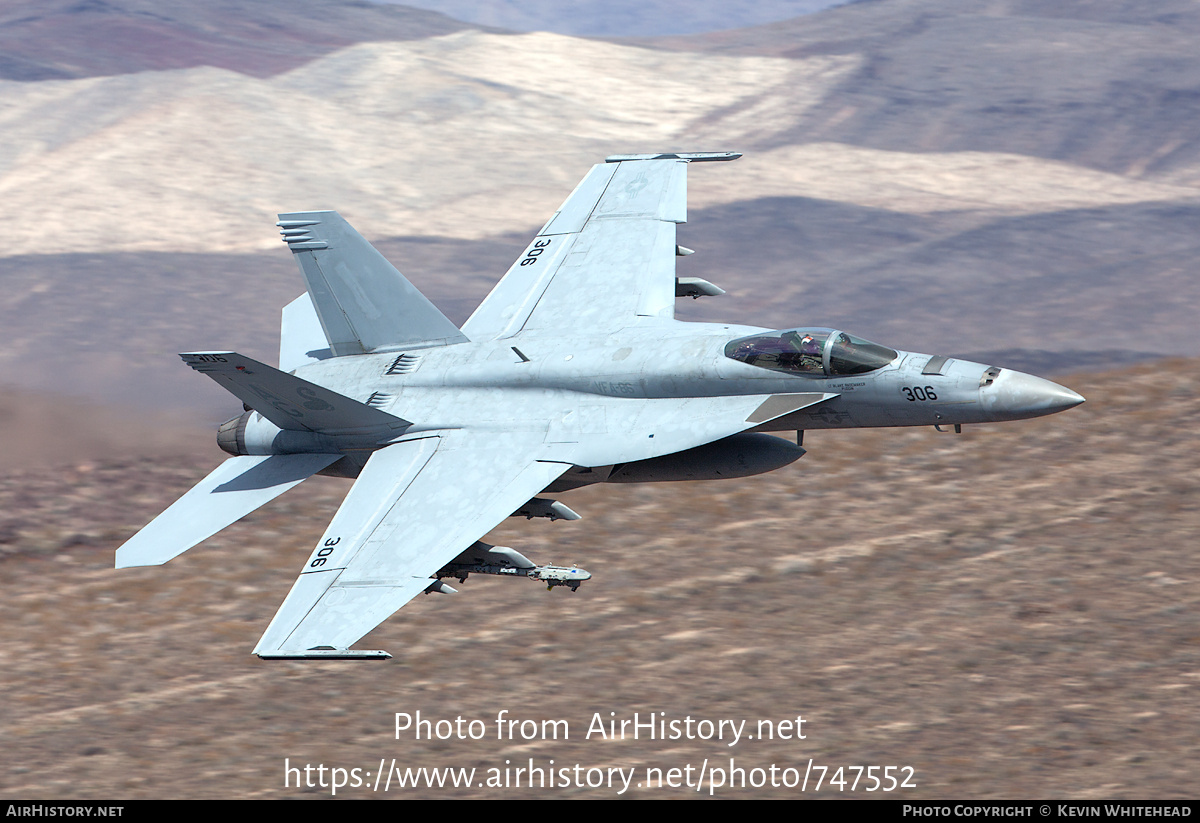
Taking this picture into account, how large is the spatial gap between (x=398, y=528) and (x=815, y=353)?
7242 millimetres

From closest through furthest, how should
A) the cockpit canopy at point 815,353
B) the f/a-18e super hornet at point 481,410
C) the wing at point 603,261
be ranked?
the f/a-18e super hornet at point 481,410 < the cockpit canopy at point 815,353 < the wing at point 603,261

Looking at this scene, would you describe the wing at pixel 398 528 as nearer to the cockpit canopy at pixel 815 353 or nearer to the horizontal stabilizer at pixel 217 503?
the horizontal stabilizer at pixel 217 503

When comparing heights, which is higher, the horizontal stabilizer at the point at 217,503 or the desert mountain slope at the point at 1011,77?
the desert mountain slope at the point at 1011,77

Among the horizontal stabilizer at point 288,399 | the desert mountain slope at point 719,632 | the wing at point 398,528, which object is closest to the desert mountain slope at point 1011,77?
the desert mountain slope at point 719,632

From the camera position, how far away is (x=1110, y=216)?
50.8m

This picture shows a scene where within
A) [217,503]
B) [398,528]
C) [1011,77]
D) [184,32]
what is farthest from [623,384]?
[184,32]

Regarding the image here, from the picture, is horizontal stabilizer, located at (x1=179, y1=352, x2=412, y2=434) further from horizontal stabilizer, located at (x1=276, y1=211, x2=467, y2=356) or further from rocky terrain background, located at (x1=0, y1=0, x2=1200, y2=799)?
rocky terrain background, located at (x1=0, y1=0, x2=1200, y2=799)

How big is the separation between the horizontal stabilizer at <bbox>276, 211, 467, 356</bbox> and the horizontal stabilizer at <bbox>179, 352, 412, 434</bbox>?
232 cm

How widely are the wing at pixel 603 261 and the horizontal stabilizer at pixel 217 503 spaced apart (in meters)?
4.51

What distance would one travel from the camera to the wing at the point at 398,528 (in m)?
16.8

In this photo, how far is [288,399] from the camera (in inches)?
797

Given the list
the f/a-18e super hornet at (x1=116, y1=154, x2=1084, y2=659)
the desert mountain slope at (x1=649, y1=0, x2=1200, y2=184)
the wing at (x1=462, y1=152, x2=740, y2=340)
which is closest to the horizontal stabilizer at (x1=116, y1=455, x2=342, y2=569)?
the f/a-18e super hornet at (x1=116, y1=154, x2=1084, y2=659)

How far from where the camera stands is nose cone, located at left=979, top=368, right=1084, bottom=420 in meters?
18.0
